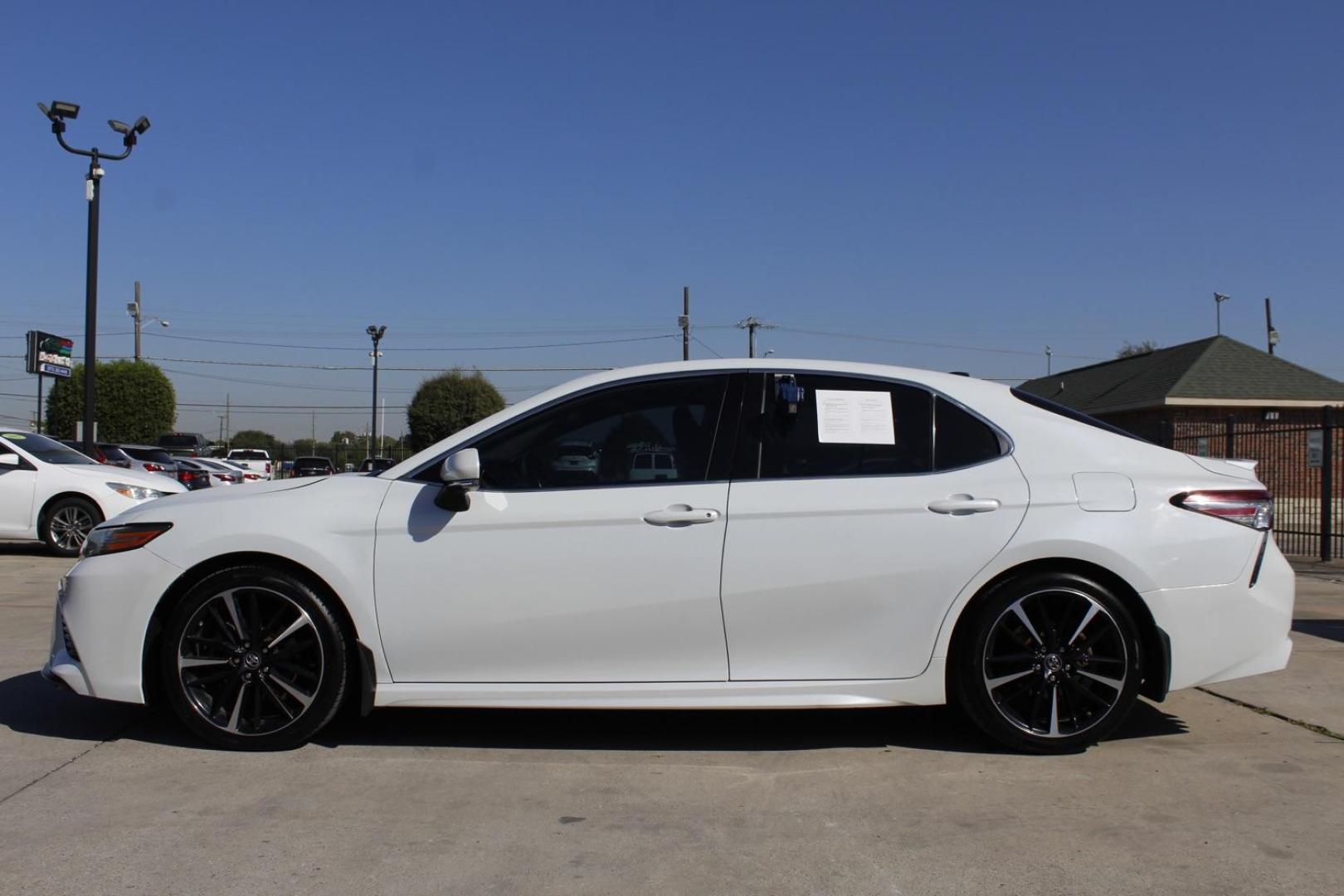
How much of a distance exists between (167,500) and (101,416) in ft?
148

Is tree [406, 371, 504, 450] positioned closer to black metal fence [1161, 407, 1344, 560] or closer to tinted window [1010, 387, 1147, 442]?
black metal fence [1161, 407, 1344, 560]

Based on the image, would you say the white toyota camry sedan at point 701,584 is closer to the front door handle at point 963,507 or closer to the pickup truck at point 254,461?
the front door handle at point 963,507

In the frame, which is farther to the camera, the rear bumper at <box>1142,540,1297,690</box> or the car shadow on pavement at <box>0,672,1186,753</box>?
the car shadow on pavement at <box>0,672,1186,753</box>

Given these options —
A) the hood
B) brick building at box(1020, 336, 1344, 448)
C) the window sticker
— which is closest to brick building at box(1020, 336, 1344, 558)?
brick building at box(1020, 336, 1344, 448)

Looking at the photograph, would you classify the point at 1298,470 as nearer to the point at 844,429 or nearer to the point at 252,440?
the point at 844,429

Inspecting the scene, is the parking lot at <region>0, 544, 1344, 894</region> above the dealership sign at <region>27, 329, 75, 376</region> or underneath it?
underneath

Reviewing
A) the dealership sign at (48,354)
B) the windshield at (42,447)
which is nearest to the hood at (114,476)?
the windshield at (42,447)

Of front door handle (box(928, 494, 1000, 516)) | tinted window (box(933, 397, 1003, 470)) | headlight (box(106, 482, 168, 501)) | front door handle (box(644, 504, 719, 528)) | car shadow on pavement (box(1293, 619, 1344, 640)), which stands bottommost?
car shadow on pavement (box(1293, 619, 1344, 640))

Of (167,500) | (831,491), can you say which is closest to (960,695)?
(831,491)

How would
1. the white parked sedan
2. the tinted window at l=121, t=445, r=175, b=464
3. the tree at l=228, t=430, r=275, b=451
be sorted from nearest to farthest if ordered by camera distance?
the white parked sedan
the tinted window at l=121, t=445, r=175, b=464
the tree at l=228, t=430, r=275, b=451

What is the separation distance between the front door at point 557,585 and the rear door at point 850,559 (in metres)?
0.13

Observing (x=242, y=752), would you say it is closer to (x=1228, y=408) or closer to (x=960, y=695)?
(x=960, y=695)

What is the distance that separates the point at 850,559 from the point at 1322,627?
17.3ft

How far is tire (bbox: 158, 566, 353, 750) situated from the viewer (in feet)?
13.5
